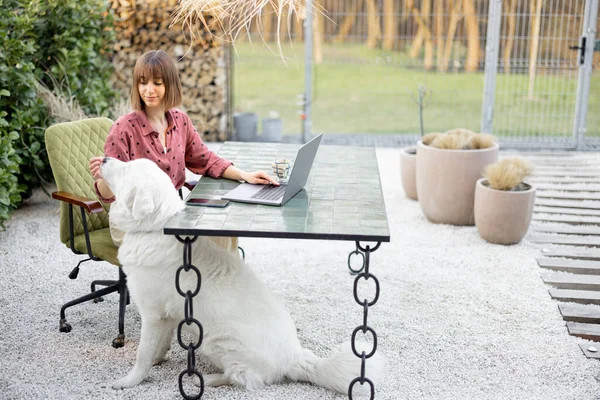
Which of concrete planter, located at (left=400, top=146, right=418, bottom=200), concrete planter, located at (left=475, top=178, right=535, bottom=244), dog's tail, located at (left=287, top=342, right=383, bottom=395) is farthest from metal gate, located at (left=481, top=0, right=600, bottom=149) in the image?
dog's tail, located at (left=287, top=342, right=383, bottom=395)

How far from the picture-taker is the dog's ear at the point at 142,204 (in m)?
2.33

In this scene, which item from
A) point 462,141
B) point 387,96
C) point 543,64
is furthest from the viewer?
point 387,96

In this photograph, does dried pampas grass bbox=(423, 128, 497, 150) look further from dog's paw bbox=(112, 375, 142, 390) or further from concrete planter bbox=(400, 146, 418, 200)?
dog's paw bbox=(112, 375, 142, 390)

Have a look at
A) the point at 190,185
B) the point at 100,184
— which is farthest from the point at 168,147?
the point at 100,184

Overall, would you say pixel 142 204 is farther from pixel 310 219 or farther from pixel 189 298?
pixel 310 219

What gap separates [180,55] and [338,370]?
4863 mm

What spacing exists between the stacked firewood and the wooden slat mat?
3235 millimetres

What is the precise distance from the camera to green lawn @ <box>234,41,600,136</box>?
684 cm

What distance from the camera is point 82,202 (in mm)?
2777

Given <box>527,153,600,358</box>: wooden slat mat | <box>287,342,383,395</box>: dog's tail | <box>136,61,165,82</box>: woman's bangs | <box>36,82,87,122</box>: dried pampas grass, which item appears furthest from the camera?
<box>36,82,87,122</box>: dried pampas grass

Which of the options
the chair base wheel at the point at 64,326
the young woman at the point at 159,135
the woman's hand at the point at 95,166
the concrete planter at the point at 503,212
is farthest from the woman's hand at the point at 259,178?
the concrete planter at the point at 503,212

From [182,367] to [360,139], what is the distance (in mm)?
4767

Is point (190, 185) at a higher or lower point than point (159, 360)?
higher

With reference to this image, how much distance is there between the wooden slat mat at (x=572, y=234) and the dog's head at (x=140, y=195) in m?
1.96
